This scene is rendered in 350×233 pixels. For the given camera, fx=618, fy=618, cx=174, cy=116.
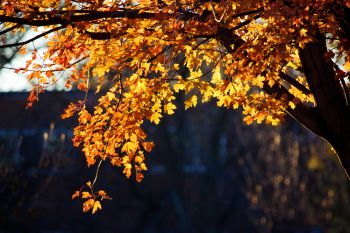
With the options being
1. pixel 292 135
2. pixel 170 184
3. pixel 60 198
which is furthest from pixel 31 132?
pixel 292 135

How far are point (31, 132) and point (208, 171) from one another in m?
8.41

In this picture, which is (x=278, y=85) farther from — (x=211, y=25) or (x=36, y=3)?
(x=36, y=3)

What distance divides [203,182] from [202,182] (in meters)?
0.25

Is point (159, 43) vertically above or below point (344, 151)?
above

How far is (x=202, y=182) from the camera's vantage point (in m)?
29.5

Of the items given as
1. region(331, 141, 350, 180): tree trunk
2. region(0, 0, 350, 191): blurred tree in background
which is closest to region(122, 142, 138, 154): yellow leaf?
region(0, 0, 350, 191): blurred tree in background

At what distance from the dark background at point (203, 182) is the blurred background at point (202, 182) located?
45mm

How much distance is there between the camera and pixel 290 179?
24.7 meters

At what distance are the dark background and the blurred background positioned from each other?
0.15 ft

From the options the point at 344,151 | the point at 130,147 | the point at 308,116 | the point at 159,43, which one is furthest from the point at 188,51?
the point at 344,151

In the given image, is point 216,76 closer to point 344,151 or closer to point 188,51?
point 188,51

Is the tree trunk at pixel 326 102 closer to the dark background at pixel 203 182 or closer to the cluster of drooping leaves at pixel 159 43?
the cluster of drooping leaves at pixel 159 43

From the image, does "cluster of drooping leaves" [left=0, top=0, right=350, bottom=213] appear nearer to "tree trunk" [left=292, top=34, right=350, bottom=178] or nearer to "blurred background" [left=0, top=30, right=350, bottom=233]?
"tree trunk" [left=292, top=34, right=350, bottom=178]

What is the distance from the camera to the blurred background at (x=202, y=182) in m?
24.0
